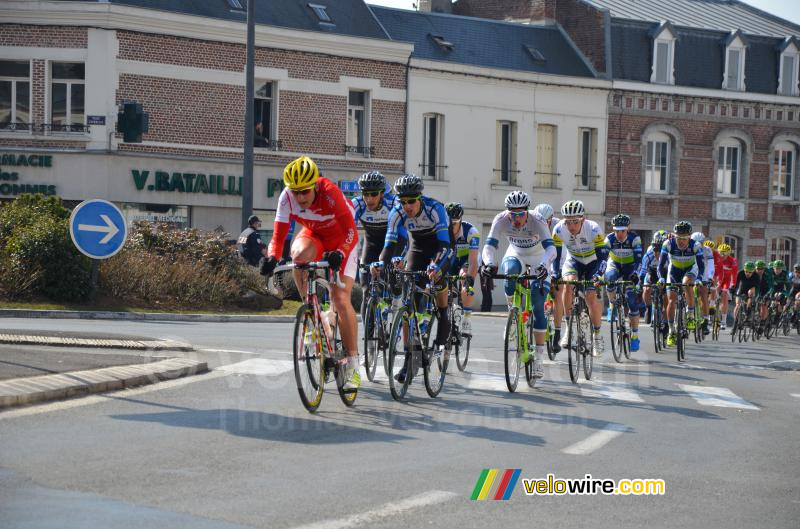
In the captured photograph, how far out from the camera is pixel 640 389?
40.1 ft

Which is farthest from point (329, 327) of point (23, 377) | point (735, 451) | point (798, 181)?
point (798, 181)

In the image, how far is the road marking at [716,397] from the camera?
11320 millimetres

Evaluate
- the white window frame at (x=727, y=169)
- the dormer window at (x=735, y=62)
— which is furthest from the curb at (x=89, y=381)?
the dormer window at (x=735, y=62)

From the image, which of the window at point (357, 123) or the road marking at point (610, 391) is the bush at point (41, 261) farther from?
the window at point (357, 123)

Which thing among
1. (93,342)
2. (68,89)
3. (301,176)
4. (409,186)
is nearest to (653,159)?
(68,89)

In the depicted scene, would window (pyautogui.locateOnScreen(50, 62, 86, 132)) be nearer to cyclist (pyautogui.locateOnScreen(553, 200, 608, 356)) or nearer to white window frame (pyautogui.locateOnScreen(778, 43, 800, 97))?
cyclist (pyautogui.locateOnScreen(553, 200, 608, 356))

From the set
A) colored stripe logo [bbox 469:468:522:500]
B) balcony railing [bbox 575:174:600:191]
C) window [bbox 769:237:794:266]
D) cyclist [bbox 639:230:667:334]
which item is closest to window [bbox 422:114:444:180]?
balcony railing [bbox 575:174:600:191]

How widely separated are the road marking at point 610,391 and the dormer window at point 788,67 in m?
35.7

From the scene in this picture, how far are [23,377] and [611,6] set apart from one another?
37.7 metres

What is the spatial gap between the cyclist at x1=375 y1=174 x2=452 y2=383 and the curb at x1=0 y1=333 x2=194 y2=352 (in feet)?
9.57

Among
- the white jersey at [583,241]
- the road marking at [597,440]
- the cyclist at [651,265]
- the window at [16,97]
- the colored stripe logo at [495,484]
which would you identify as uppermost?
the window at [16,97]

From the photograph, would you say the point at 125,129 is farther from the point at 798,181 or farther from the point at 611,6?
the point at 798,181

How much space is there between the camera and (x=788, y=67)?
45625 mm

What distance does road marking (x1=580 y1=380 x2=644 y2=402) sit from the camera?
11.4 metres
